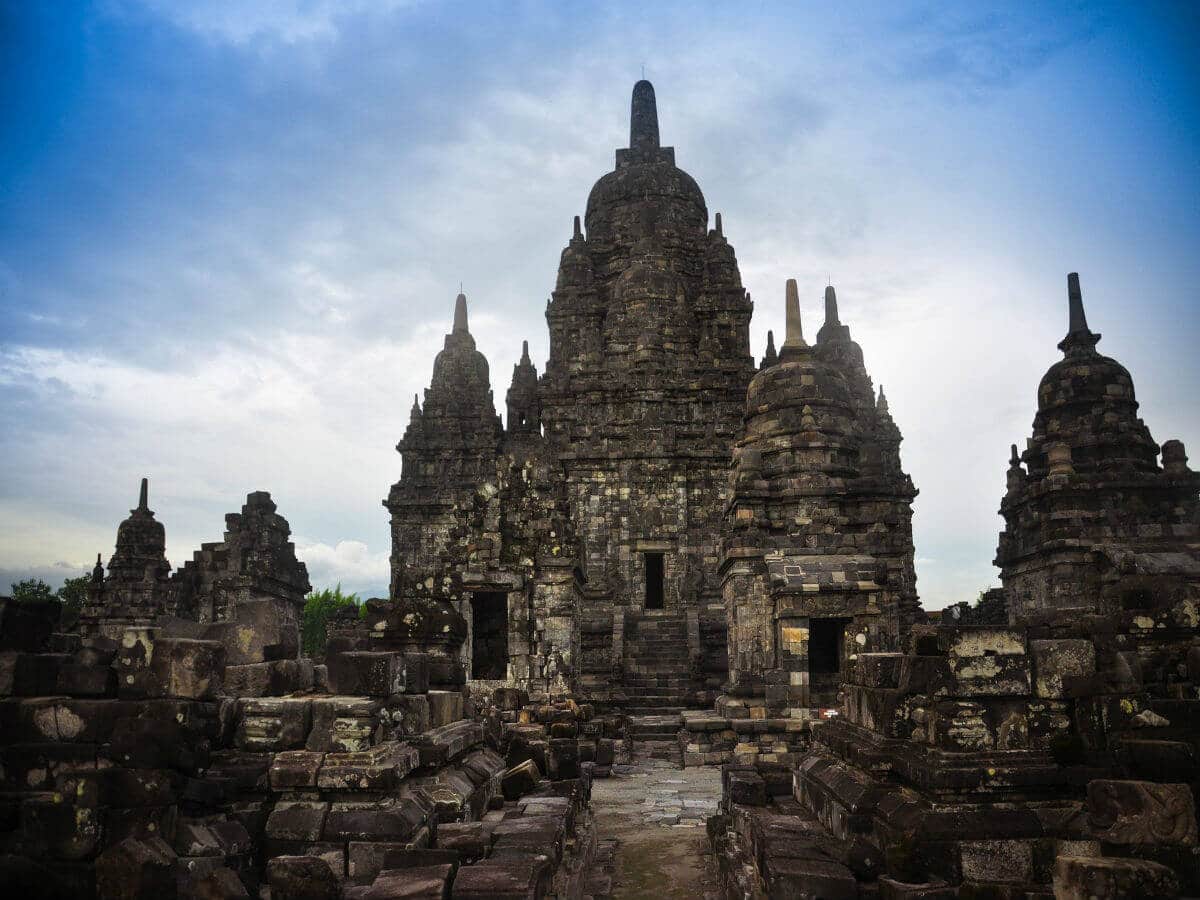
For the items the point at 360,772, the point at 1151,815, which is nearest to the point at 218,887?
the point at 360,772

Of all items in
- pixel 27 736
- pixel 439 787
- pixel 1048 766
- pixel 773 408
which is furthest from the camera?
pixel 773 408

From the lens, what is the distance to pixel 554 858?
5.58m

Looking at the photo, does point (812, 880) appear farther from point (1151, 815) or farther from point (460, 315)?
point (460, 315)

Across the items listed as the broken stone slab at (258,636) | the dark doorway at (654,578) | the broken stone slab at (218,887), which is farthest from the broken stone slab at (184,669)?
the dark doorway at (654,578)

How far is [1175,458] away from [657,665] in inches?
549

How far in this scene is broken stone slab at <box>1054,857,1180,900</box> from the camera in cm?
375

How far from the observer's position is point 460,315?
140ft

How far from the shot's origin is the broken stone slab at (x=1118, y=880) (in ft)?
12.3

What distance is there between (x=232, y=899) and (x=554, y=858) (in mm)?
1905

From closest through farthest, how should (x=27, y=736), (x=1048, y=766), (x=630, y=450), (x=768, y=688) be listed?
(x=1048, y=766) → (x=27, y=736) → (x=768, y=688) → (x=630, y=450)

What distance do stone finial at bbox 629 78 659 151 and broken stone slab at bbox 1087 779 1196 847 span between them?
4214cm

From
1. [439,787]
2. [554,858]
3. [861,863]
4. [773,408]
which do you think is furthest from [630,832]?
[773,408]

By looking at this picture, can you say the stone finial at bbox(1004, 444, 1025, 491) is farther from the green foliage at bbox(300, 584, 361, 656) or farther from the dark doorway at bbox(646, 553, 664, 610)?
the green foliage at bbox(300, 584, 361, 656)

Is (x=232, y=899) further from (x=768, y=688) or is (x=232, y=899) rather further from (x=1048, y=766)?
(x=768, y=688)
